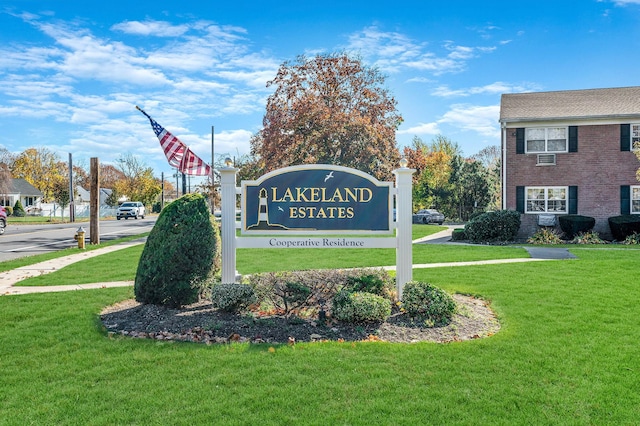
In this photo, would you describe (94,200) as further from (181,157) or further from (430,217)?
(430,217)

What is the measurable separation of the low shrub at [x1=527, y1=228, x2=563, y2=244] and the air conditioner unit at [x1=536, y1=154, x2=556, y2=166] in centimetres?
305

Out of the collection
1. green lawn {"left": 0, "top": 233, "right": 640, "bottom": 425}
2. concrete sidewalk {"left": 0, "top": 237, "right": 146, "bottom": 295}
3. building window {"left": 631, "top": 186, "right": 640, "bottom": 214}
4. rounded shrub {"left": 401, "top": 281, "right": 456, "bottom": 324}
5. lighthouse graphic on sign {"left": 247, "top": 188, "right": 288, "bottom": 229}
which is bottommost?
green lawn {"left": 0, "top": 233, "right": 640, "bottom": 425}

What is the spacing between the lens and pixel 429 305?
6648mm

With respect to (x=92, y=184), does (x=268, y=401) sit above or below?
below

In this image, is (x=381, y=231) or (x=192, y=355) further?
(x=381, y=231)

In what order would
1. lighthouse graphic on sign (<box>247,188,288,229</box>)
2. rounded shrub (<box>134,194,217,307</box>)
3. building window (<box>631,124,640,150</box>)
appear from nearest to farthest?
1. rounded shrub (<box>134,194,217,307</box>)
2. lighthouse graphic on sign (<box>247,188,288,229</box>)
3. building window (<box>631,124,640,150</box>)

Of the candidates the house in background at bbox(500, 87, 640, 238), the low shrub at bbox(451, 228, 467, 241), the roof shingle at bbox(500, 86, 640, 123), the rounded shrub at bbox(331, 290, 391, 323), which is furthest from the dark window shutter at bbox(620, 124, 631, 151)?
the rounded shrub at bbox(331, 290, 391, 323)

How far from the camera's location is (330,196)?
7664mm

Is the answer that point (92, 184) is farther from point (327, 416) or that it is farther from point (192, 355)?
point (327, 416)

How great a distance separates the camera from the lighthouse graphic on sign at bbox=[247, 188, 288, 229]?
24.8 ft

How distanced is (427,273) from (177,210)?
620cm

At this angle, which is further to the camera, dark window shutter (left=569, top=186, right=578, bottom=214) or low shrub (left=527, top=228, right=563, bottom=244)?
dark window shutter (left=569, top=186, right=578, bottom=214)

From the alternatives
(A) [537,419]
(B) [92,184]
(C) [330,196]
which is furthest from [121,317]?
(B) [92,184]

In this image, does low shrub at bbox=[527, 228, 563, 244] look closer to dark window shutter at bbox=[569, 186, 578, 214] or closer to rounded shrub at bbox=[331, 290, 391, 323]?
dark window shutter at bbox=[569, 186, 578, 214]
